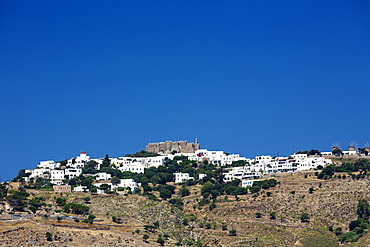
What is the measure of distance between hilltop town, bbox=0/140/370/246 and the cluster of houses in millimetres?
208

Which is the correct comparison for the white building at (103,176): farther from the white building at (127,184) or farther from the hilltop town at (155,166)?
the white building at (127,184)

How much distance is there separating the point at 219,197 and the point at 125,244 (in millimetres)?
23952

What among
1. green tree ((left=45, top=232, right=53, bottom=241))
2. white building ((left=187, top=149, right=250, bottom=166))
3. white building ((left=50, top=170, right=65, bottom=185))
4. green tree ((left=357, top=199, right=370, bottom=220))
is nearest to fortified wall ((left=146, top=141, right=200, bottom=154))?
white building ((left=187, top=149, right=250, bottom=166))

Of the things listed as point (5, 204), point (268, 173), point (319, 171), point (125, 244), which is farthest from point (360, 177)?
point (5, 204)

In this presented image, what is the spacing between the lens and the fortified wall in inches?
5404

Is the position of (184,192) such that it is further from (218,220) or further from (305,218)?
(305,218)

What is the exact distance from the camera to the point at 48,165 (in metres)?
122

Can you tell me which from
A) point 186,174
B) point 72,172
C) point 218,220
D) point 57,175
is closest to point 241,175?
point 186,174

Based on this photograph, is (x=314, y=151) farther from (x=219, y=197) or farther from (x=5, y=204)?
(x=5, y=204)

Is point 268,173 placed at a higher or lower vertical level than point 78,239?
higher

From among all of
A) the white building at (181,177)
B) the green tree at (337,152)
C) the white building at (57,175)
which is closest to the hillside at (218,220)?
the white building at (181,177)

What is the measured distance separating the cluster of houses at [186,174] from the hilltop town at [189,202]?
0.68 feet

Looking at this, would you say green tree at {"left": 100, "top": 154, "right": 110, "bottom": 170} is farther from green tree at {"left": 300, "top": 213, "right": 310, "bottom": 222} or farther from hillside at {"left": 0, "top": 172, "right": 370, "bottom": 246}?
green tree at {"left": 300, "top": 213, "right": 310, "bottom": 222}

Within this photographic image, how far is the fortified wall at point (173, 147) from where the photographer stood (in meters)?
137
